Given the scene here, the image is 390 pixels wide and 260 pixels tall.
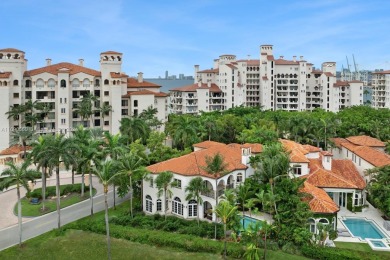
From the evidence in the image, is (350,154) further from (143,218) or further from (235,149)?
(143,218)

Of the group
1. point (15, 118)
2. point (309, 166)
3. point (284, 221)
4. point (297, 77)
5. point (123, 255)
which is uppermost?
point (297, 77)

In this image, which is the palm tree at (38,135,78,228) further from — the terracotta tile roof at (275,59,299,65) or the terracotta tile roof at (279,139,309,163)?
the terracotta tile roof at (275,59,299,65)

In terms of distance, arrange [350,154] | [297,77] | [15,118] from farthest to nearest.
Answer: [297,77]
[15,118]
[350,154]

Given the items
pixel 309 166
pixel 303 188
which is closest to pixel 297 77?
pixel 309 166

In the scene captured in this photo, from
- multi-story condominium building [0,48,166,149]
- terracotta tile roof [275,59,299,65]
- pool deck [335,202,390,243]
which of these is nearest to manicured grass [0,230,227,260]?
pool deck [335,202,390,243]

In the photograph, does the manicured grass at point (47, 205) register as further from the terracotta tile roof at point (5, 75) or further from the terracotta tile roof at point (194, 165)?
the terracotta tile roof at point (5, 75)

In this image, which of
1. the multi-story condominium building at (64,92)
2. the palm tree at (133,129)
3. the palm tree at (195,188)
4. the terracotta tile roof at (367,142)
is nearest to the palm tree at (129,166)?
the palm tree at (195,188)
